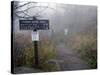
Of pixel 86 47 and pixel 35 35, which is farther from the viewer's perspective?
pixel 86 47

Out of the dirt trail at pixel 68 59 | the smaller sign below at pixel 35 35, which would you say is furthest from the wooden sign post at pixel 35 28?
the dirt trail at pixel 68 59

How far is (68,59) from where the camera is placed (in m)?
1.57

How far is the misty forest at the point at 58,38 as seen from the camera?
1.44 meters

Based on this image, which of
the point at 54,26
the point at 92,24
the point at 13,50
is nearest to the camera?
the point at 13,50

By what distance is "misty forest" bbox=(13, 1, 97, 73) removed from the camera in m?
1.44

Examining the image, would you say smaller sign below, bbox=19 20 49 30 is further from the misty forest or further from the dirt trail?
the dirt trail

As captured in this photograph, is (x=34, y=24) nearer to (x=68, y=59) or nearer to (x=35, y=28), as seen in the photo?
(x=35, y=28)

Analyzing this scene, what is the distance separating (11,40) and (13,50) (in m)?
0.08

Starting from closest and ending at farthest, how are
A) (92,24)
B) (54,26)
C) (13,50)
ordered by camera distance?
(13,50)
(54,26)
(92,24)

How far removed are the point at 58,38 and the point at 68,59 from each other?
0.20 metres

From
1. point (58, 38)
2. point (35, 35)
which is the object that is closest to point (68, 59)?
point (58, 38)

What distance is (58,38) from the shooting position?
1540 mm

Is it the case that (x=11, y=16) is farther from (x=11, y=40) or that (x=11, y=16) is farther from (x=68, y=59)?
(x=68, y=59)
